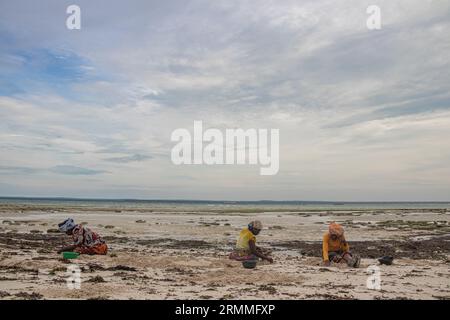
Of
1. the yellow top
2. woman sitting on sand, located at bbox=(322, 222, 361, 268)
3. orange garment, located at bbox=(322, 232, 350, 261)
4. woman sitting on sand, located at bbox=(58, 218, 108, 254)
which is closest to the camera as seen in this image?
woman sitting on sand, located at bbox=(322, 222, 361, 268)

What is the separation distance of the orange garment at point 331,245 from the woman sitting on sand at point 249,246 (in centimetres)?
219

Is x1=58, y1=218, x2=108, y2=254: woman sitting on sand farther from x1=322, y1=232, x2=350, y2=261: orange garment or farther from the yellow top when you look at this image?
x1=322, y1=232, x2=350, y2=261: orange garment

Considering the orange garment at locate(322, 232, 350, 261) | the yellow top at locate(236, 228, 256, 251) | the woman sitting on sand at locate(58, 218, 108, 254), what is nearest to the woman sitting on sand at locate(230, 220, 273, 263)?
the yellow top at locate(236, 228, 256, 251)

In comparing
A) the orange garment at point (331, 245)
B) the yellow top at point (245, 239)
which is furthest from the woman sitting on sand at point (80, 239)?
the orange garment at point (331, 245)

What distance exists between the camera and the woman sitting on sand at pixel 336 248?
1653 cm

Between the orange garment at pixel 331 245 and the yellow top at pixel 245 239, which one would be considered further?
the yellow top at pixel 245 239

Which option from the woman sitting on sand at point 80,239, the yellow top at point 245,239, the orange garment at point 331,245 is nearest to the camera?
the orange garment at point 331,245

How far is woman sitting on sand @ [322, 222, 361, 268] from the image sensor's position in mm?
16531

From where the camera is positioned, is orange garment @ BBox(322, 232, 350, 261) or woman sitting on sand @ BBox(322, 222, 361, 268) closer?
woman sitting on sand @ BBox(322, 222, 361, 268)

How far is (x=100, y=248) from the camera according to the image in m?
18.9

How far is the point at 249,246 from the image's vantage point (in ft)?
56.4

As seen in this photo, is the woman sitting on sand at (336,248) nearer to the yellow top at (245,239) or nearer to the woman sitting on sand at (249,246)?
the woman sitting on sand at (249,246)

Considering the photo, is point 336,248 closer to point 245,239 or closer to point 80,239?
point 245,239
